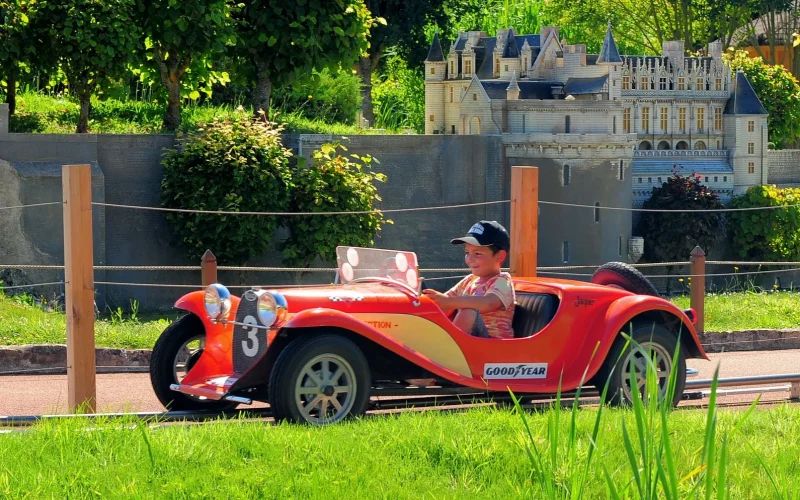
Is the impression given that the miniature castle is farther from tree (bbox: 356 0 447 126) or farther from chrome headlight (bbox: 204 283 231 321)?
chrome headlight (bbox: 204 283 231 321)

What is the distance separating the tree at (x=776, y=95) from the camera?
1516 inches

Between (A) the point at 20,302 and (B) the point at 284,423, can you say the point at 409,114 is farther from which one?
(B) the point at 284,423

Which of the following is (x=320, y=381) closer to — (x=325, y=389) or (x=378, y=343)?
(x=325, y=389)

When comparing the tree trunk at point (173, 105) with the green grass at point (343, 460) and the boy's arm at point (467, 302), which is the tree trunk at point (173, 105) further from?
the green grass at point (343, 460)

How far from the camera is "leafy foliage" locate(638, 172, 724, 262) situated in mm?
30828

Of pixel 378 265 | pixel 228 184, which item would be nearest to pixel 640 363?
pixel 378 265

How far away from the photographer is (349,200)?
2161 centimetres

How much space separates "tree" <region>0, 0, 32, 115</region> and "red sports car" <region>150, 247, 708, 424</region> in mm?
12774

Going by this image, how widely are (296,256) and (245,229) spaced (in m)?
1.20

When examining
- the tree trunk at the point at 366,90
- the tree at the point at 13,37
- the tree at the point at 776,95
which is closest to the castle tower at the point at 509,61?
the tree trunk at the point at 366,90

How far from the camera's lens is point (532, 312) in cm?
855

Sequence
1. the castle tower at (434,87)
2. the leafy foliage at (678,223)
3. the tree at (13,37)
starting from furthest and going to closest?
the castle tower at (434,87), the leafy foliage at (678,223), the tree at (13,37)

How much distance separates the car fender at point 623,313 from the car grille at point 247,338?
2.14 metres

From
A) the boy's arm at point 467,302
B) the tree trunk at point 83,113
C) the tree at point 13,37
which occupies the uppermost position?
the tree at point 13,37
